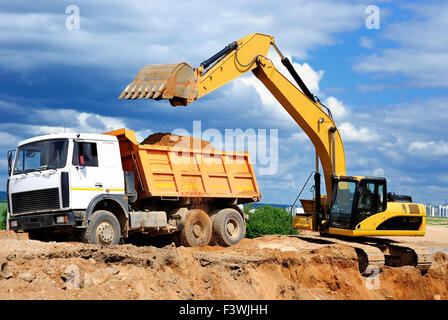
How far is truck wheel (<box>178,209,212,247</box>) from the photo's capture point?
17.8 meters

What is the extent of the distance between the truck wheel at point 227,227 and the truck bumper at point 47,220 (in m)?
5.25

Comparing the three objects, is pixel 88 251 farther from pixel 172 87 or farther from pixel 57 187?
pixel 172 87

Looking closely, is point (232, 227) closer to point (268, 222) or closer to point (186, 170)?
point (186, 170)

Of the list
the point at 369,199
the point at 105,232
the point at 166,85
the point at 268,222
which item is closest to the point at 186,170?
the point at 166,85

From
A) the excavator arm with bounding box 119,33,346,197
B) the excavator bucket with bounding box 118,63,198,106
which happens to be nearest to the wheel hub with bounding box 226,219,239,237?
the excavator arm with bounding box 119,33,346,197

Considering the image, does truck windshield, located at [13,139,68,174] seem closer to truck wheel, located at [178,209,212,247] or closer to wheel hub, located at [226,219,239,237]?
truck wheel, located at [178,209,212,247]

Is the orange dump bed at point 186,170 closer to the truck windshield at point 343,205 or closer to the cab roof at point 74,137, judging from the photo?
the cab roof at point 74,137

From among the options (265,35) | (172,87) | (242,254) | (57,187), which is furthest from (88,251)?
(265,35)

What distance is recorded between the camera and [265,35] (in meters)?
19.7

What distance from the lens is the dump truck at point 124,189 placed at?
15289 millimetres

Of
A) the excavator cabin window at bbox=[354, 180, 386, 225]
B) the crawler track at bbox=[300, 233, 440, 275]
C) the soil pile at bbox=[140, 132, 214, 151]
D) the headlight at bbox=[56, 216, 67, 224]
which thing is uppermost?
the soil pile at bbox=[140, 132, 214, 151]

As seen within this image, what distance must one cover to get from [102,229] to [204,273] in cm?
369

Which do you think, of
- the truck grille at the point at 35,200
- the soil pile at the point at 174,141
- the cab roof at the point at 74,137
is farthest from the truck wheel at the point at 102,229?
the soil pile at the point at 174,141

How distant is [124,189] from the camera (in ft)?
54.4
